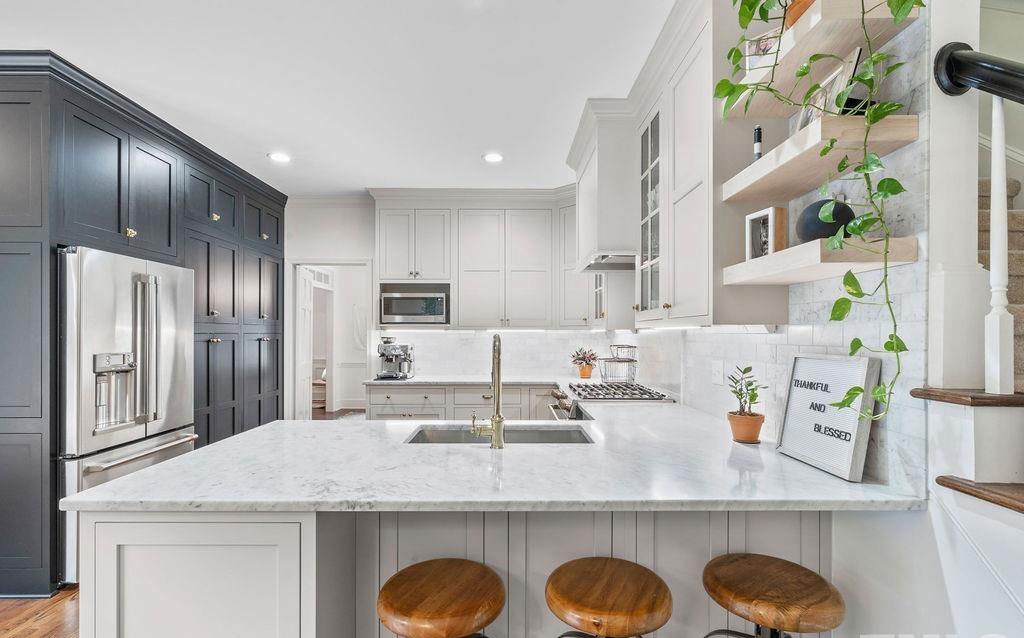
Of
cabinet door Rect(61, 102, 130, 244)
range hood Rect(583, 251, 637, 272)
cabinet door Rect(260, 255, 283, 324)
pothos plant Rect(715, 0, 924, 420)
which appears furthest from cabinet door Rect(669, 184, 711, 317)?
cabinet door Rect(260, 255, 283, 324)

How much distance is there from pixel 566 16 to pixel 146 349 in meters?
2.84

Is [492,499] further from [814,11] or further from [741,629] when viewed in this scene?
[814,11]

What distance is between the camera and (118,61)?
227 cm

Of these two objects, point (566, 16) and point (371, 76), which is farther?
point (371, 76)

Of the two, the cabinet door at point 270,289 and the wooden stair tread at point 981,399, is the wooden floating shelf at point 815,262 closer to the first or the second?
the wooden stair tread at point 981,399

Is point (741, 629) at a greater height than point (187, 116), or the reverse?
point (187, 116)

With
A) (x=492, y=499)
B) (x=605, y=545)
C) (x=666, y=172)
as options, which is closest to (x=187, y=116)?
(x=666, y=172)

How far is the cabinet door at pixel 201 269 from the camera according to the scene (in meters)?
3.24

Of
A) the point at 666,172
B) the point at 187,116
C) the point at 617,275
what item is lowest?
the point at 617,275

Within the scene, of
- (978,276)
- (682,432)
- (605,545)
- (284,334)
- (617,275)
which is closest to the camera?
(978,276)

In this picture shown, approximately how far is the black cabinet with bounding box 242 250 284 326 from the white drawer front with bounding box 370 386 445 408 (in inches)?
49.1

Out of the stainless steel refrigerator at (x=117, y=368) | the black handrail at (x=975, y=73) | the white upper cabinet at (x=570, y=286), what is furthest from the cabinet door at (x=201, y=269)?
the black handrail at (x=975, y=73)

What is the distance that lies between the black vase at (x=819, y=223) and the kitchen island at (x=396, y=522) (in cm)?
65

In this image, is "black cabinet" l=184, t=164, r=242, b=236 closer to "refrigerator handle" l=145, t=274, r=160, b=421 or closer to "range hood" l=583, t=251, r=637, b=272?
"refrigerator handle" l=145, t=274, r=160, b=421
